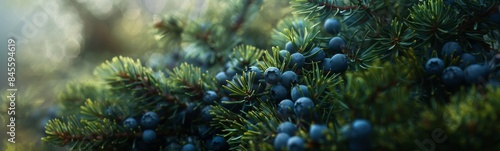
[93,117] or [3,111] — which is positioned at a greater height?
[3,111]

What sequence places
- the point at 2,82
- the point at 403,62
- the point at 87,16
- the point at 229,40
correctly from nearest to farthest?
1. the point at 403,62
2. the point at 229,40
3. the point at 2,82
4. the point at 87,16

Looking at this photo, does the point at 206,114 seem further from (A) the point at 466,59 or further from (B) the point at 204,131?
(A) the point at 466,59

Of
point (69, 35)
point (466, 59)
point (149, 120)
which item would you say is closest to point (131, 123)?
point (149, 120)

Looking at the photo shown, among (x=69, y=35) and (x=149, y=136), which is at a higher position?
(x=69, y=35)

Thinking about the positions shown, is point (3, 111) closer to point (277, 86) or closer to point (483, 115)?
point (277, 86)

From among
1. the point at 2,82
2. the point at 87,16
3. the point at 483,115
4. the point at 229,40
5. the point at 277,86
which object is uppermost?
the point at 87,16

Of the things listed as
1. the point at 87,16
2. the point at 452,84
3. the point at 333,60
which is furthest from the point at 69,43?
the point at 452,84

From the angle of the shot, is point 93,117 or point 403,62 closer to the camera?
point 403,62
